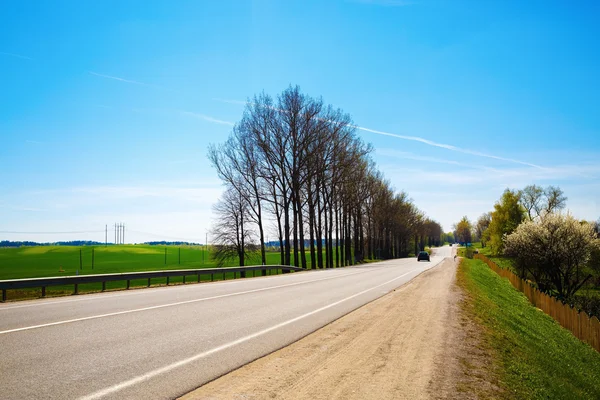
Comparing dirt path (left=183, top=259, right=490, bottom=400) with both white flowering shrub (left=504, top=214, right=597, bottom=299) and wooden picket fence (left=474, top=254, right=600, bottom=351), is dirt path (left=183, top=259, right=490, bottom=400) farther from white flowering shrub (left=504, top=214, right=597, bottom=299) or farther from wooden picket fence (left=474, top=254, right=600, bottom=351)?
white flowering shrub (left=504, top=214, right=597, bottom=299)

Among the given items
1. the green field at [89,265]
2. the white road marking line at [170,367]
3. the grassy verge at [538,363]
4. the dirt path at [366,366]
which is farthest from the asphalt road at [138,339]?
the green field at [89,265]

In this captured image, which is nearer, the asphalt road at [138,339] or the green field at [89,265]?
the asphalt road at [138,339]

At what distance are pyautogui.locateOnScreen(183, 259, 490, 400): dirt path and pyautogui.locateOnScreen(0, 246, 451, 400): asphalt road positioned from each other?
0.45m

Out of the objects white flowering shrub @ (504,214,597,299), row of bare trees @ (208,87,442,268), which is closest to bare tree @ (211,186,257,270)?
row of bare trees @ (208,87,442,268)

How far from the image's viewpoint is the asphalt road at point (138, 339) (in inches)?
198

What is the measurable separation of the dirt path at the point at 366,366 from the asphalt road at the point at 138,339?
449 mm

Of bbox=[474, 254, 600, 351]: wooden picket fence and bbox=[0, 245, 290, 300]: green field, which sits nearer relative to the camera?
bbox=[474, 254, 600, 351]: wooden picket fence

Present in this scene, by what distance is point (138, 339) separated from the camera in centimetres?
731

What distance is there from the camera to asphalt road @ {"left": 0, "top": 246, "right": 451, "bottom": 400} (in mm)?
5035

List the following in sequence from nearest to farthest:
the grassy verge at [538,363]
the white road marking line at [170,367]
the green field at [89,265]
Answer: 1. the white road marking line at [170,367]
2. the grassy verge at [538,363]
3. the green field at [89,265]

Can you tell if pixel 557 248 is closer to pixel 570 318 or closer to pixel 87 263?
pixel 570 318

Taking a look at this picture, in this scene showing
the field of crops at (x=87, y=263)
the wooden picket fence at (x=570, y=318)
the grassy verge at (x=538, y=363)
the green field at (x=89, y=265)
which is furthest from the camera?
the field of crops at (x=87, y=263)

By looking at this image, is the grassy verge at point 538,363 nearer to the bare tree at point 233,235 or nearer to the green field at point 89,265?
the green field at point 89,265

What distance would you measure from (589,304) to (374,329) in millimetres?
36109
